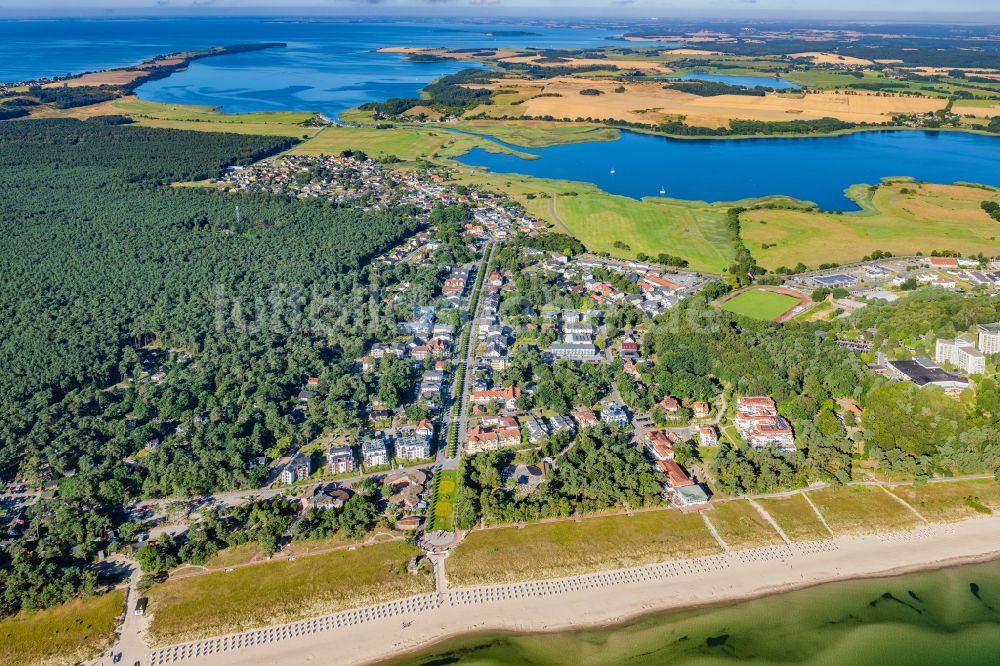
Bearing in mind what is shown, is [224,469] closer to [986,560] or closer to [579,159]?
[986,560]

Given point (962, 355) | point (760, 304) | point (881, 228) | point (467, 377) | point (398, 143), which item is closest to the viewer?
point (962, 355)

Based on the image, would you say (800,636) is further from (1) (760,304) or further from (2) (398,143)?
(2) (398,143)

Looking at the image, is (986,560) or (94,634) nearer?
(94,634)

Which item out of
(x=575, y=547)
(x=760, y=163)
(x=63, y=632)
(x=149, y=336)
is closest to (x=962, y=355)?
(x=575, y=547)

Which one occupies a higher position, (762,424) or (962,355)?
(962,355)

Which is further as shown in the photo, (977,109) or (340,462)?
(977,109)

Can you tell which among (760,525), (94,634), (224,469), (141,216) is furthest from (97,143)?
(760,525)

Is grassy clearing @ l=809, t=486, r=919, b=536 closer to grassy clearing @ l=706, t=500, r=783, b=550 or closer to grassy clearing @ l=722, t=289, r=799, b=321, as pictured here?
grassy clearing @ l=706, t=500, r=783, b=550

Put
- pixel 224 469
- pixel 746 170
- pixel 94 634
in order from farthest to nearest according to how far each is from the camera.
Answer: pixel 746 170 → pixel 224 469 → pixel 94 634
